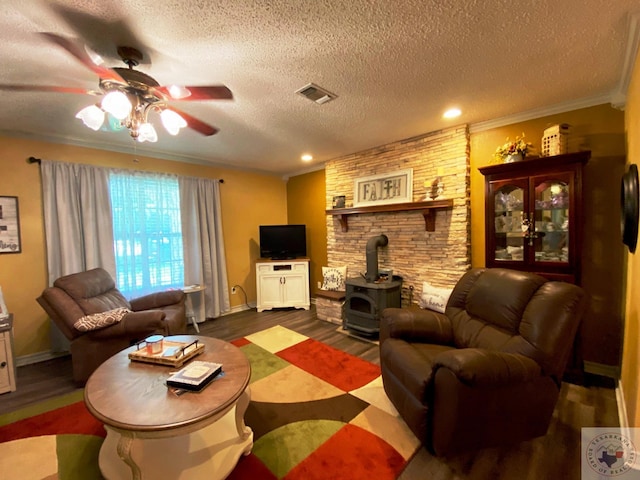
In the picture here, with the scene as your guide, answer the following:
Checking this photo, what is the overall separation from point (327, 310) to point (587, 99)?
3.57 meters

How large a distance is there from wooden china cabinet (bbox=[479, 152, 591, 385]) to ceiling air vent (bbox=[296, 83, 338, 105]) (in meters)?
1.68

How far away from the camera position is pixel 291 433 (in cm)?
185

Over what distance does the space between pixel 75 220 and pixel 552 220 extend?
16.4 feet

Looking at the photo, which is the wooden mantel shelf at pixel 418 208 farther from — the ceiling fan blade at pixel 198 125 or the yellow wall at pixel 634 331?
the ceiling fan blade at pixel 198 125

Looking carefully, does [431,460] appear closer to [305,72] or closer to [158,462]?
[158,462]

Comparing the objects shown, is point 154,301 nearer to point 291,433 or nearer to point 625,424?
point 291,433

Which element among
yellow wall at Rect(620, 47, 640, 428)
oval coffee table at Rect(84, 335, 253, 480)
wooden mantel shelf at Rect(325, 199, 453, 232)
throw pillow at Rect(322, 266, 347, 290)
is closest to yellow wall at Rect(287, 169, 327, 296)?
throw pillow at Rect(322, 266, 347, 290)

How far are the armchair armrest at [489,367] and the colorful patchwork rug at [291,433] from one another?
656 millimetres

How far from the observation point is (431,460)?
1.62 m

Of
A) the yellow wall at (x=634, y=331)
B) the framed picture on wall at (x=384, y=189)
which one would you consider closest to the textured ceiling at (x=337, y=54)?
the yellow wall at (x=634, y=331)

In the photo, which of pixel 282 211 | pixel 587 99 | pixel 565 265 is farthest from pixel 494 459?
pixel 282 211

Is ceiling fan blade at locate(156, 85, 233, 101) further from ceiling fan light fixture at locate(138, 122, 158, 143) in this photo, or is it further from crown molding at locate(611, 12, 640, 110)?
crown molding at locate(611, 12, 640, 110)

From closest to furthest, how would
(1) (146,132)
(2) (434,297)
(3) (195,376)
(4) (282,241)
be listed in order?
(3) (195,376), (1) (146,132), (2) (434,297), (4) (282,241)
